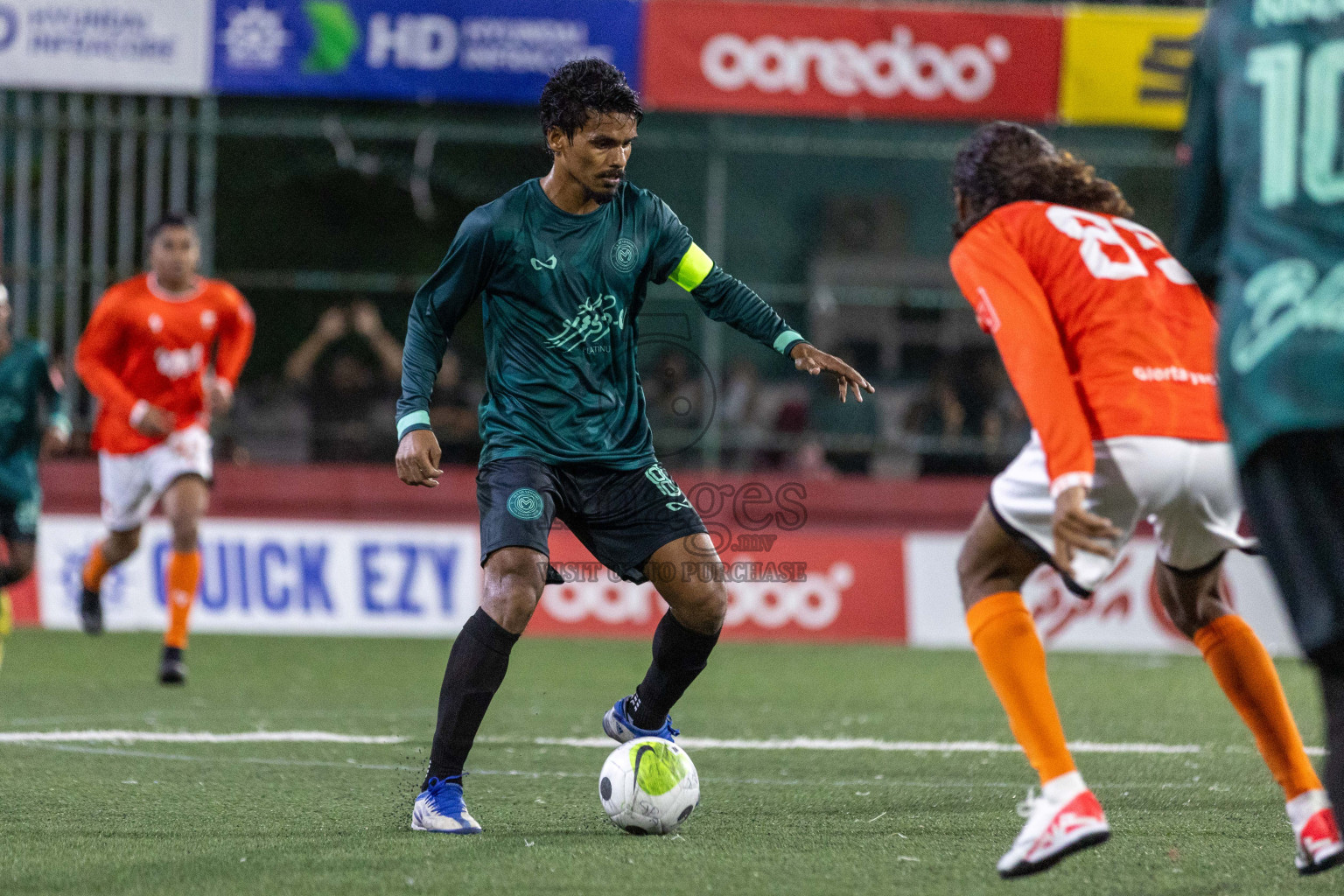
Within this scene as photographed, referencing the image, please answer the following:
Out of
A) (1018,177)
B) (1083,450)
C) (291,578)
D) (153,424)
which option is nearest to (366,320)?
(291,578)

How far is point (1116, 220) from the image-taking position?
13.6 feet

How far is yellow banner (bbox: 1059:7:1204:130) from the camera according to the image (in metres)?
14.8

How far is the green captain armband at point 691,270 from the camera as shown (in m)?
5.18

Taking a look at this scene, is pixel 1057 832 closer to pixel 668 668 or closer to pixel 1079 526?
pixel 1079 526

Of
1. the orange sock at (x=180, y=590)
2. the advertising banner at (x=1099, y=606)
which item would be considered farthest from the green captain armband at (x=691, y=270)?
the advertising banner at (x=1099, y=606)

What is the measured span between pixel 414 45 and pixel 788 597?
5.77 meters

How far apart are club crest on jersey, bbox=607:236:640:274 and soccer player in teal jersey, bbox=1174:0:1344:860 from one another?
2.22 metres

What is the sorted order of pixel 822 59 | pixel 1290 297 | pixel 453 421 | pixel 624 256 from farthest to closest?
pixel 822 59, pixel 453 421, pixel 624 256, pixel 1290 297

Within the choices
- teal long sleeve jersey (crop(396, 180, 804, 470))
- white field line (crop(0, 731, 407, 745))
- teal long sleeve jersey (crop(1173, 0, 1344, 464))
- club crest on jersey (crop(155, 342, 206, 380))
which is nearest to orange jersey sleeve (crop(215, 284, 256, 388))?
club crest on jersey (crop(155, 342, 206, 380))

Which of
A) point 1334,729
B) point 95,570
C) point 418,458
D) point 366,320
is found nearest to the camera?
point 1334,729

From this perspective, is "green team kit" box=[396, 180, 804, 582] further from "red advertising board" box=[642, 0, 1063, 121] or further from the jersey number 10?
"red advertising board" box=[642, 0, 1063, 121]

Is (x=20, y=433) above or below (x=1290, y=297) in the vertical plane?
below

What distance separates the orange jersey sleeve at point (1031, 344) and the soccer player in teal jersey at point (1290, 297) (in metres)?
0.61

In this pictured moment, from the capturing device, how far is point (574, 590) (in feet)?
41.8
